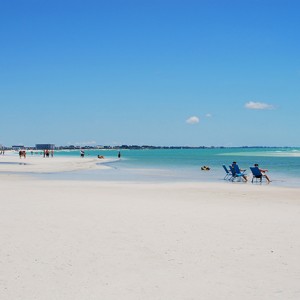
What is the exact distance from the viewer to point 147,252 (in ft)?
19.9

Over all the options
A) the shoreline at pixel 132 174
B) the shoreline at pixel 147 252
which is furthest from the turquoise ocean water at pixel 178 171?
the shoreline at pixel 147 252

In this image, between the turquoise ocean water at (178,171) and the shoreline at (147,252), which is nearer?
the shoreline at (147,252)

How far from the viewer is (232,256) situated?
5.88 m

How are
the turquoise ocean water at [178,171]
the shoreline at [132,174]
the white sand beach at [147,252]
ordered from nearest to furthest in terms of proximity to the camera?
the white sand beach at [147,252]
the shoreline at [132,174]
the turquoise ocean water at [178,171]

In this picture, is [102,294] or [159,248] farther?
[159,248]

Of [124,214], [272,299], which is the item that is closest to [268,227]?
[124,214]

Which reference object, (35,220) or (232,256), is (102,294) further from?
(35,220)

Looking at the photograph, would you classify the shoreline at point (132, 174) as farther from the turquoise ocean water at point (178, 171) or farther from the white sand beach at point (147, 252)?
the white sand beach at point (147, 252)

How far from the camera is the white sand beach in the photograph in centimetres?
462

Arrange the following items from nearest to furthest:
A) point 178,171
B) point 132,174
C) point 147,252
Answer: point 147,252
point 132,174
point 178,171

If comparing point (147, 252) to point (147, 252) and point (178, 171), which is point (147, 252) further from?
point (178, 171)

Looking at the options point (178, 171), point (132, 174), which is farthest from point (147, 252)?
point (178, 171)

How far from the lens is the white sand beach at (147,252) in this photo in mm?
4617

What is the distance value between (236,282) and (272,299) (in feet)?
1.83
